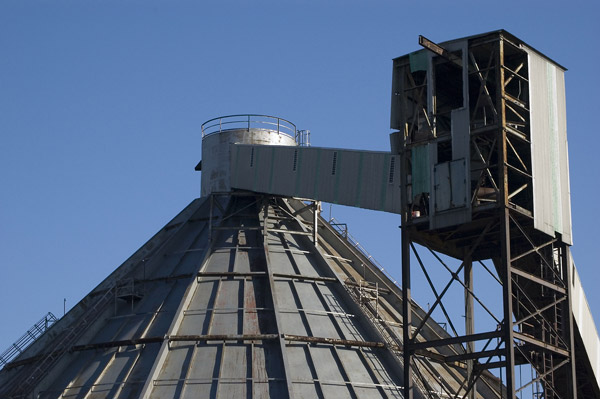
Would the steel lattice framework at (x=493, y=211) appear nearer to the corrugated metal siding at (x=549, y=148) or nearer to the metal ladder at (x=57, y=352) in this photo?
the corrugated metal siding at (x=549, y=148)

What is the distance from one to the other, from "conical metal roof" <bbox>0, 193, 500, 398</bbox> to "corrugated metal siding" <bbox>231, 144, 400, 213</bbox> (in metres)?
1.93

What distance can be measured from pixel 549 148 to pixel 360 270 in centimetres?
1897

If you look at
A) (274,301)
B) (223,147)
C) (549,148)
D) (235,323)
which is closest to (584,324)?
(549,148)

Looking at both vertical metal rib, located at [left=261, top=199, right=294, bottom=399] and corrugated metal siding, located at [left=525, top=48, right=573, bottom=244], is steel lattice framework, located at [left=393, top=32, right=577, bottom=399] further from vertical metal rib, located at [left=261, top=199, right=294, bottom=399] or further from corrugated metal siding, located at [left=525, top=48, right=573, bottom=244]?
vertical metal rib, located at [left=261, top=199, right=294, bottom=399]

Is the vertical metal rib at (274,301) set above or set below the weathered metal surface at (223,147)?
below

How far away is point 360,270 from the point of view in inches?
2749

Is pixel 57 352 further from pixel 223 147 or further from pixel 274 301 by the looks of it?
pixel 223 147

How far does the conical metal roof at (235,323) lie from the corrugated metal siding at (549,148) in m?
9.58

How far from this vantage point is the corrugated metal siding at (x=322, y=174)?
6191 cm

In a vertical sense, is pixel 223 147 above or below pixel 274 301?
above

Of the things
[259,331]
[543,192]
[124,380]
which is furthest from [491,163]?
[124,380]

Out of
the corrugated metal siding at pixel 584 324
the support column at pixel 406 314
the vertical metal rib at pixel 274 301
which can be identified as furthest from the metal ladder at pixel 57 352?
the corrugated metal siding at pixel 584 324

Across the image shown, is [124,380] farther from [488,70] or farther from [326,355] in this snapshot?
[488,70]

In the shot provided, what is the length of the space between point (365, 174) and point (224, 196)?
1209 cm
